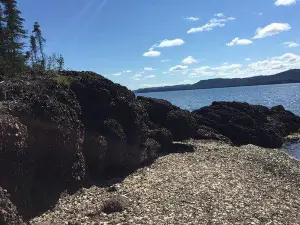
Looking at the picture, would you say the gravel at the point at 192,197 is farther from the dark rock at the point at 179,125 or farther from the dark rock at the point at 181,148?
the dark rock at the point at 179,125

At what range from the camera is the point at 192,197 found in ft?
37.9

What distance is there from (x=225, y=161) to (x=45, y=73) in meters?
9.77

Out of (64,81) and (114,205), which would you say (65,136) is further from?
(64,81)

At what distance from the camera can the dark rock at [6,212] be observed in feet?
23.0

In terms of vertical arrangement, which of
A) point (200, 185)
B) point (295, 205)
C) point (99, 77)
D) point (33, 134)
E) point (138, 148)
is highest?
point (99, 77)

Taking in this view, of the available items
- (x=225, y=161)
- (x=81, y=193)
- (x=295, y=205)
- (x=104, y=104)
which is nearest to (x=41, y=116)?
(x=81, y=193)

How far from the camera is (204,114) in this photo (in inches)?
1337

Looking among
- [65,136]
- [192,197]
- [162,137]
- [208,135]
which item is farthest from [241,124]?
[65,136]

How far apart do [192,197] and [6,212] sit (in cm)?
611

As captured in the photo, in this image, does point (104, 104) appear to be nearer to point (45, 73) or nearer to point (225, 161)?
point (45, 73)

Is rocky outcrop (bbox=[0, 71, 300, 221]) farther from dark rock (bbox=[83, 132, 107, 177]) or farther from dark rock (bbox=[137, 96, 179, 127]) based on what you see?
dark rock (bbox=[137, 96, 179, 127])

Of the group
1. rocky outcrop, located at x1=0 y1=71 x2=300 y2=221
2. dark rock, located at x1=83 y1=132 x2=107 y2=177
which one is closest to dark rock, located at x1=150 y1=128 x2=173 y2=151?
rocky outcrop, located at x1=0 y1=71 x2=300 y2=221

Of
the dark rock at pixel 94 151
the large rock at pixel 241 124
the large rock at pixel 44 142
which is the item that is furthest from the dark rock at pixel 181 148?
the large rock at pixel 241 124

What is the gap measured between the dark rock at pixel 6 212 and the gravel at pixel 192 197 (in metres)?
1.28
